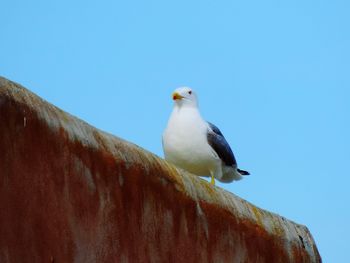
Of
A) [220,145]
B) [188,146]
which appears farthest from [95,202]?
[220,145]

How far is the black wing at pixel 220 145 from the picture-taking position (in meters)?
9.09

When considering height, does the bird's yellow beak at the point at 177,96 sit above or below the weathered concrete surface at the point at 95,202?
above

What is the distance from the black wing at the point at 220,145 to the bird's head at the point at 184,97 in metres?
0.29

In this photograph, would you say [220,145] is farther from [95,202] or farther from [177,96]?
[95,202]

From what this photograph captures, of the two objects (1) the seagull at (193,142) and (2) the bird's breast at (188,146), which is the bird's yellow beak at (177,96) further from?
(2) the bird's breast at (188,146)

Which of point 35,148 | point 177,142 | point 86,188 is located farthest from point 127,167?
point 177,142

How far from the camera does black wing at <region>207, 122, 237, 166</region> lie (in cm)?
909

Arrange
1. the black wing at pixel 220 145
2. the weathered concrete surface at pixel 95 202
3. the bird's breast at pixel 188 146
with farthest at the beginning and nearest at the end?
the black wing at pixel 220 145 < the bird's breast at pixel 188 146 < the weathered concrete surface at pixel 95 202

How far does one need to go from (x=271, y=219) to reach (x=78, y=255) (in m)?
2.47

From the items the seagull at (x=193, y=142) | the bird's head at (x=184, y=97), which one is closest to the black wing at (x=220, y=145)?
the seagull at (x=193, y=142)

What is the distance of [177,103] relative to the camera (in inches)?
374

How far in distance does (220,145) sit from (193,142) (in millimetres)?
400

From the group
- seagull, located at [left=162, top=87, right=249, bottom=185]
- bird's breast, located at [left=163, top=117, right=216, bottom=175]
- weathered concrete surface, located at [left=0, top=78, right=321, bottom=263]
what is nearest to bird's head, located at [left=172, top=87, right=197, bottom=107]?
seagull, located at [left=162, top=87, right=249, bottom=185]

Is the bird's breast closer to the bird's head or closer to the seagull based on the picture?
the seagull
